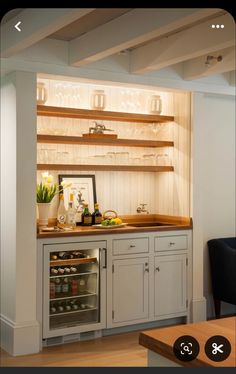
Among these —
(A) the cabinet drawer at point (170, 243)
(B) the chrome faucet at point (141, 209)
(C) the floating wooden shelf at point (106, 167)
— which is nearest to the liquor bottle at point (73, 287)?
(A) the cabinet drawer at point (170, 243)

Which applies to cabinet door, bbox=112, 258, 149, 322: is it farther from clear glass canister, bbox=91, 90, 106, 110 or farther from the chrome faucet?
clear glass canister, bbox=91, 90, 106, 110

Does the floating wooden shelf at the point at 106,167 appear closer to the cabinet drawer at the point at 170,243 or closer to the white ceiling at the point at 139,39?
the cabinet drawer at the point at 170,243

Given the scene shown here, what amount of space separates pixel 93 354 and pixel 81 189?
1375mm

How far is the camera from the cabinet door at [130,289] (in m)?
3.96

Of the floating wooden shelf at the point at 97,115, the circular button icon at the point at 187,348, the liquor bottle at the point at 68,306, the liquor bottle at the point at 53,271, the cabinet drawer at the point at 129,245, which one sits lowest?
the liquor bottle at the point at 68,306

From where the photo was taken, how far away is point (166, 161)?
448cm

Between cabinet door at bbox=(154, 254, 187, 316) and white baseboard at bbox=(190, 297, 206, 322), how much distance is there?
0.09m

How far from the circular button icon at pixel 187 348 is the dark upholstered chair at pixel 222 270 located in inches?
152

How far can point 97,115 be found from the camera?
Result: 13.3ft

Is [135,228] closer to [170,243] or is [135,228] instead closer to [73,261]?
[170,243]

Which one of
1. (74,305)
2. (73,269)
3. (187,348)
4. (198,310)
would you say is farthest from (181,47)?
(187,348)

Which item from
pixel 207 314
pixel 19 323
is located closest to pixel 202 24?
pixel 19 323

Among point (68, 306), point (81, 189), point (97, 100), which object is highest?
point (97, 100)

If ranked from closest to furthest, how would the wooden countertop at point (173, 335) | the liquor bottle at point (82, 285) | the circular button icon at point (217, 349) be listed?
the circular button icon at point (217, 349)
the wooden countertop at point (173, 335)
the liquor bottle at point (82, 285)
